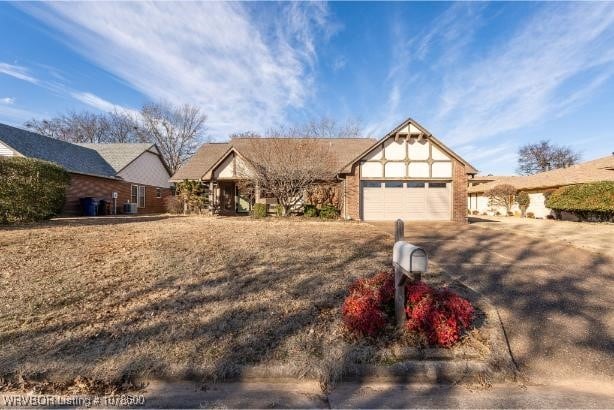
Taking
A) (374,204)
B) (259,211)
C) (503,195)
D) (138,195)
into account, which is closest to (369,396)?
(259,211)

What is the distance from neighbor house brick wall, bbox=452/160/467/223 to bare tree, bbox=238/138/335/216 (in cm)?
680

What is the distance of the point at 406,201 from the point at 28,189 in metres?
16.9

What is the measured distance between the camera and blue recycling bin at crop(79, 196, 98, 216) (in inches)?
719

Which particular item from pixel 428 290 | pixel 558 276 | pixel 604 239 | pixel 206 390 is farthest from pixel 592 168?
pixel 206 390

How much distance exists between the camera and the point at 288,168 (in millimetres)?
14969

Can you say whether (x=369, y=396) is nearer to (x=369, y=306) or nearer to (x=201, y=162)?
(x=369, y=306)

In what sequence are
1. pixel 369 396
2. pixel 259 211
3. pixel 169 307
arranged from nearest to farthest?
pixel 369 396 < pixel 169 307 < pixel 259 211

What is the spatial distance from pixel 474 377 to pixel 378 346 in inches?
38.7

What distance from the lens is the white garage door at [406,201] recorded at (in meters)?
16.4

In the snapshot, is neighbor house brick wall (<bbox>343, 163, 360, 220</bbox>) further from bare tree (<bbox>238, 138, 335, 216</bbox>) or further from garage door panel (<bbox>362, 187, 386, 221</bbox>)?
bare tree (<bbox>238, 138, 335, 216</bbox>)

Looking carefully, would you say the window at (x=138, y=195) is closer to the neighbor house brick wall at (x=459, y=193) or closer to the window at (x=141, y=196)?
the window at (x=141, y=196)

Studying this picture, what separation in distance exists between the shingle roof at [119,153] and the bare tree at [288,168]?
12.0 m

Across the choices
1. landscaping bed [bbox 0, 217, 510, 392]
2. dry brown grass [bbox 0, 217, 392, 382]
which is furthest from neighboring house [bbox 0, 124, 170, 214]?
landscaping bed [bbox 0, 217, 510, 392]

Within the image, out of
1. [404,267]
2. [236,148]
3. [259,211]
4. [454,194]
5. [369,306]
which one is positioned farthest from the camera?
[236,148]
